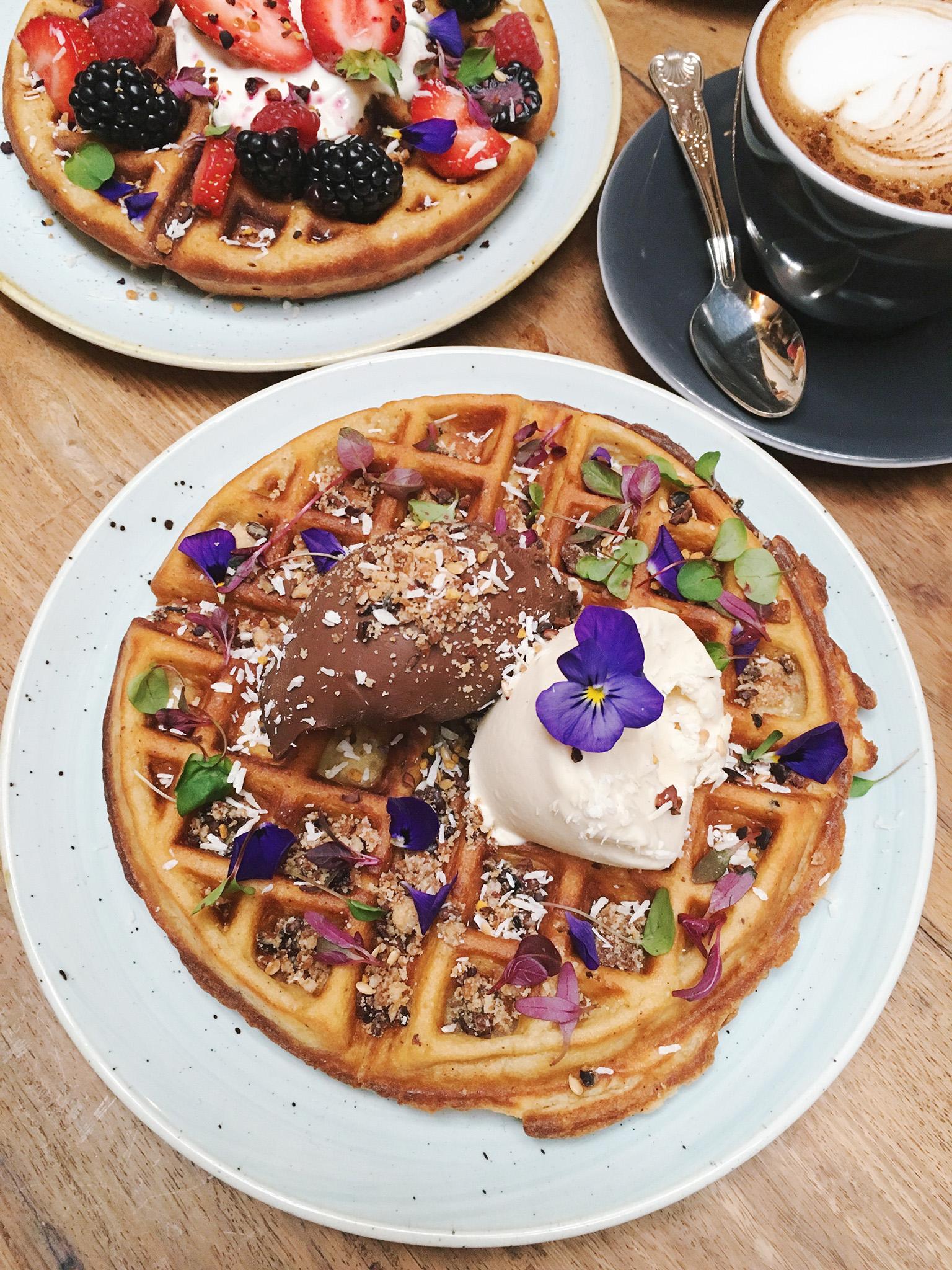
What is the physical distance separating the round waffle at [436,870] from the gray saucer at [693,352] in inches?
18.0

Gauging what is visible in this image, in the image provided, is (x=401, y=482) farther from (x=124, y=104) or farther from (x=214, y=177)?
(x=124, y=104)

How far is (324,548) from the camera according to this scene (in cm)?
172

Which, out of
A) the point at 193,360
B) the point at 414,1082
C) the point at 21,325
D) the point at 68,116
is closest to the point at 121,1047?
the point at 414,1082

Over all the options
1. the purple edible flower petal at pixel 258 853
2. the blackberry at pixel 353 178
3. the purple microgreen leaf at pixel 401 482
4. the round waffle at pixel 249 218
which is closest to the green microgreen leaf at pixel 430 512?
the purple microgreen leaf at pixel 401 482

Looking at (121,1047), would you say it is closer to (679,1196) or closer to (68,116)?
(679,1196)

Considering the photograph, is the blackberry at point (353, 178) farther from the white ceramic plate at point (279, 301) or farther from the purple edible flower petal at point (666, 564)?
the purple edible flower petal at point (666, 564)

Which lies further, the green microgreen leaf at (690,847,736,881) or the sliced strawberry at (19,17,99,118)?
the sliced strawberry at (19,17,99,118)

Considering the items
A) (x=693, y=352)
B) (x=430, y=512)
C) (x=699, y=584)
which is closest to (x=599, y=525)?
(x=699, y=584)

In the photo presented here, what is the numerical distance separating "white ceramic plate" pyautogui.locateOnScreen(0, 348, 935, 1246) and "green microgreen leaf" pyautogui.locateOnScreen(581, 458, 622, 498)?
336 millimetres

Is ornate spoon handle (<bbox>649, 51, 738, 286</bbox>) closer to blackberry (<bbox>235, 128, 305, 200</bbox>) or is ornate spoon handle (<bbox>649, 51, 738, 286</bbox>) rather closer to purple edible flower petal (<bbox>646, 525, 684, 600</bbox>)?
purple edible flower petal (<bbox>646, 525, 684, 600</bbox>)

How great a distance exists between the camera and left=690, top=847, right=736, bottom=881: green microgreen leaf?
5.12 ft

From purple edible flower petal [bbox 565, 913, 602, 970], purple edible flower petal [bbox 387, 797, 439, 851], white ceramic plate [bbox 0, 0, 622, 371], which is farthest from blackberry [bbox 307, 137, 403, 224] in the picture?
purple edible flower petal [bbox 565, 913, 602, 970]

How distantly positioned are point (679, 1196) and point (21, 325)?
239 centimetres

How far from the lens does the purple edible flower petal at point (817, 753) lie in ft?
5.24
